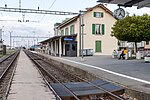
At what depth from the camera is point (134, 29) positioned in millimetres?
31344

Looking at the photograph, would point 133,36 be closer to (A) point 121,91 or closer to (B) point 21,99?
(A) point 121,91

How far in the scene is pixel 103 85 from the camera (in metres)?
12.2

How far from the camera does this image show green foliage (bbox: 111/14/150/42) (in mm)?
31516

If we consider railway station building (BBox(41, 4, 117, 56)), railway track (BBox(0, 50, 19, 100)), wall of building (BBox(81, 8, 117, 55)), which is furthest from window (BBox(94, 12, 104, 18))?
railway track (BBox(0, 50, 19, 100))

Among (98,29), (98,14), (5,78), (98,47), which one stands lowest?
(5,78)

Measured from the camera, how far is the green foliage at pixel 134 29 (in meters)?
31.5

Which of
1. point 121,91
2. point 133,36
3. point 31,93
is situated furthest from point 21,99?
point 133,36

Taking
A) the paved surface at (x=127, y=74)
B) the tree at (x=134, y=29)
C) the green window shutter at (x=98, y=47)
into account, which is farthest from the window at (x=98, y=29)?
the paved surface at (x=127, y=74)

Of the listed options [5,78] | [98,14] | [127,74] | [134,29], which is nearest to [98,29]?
[98,14]

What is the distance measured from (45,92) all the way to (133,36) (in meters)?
23.0

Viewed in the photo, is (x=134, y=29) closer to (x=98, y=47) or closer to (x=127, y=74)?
(x=98, y=47)

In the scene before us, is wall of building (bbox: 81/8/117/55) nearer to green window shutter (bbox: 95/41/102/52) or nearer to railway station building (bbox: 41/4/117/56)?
railway station building (bbox: 41/4/117/56)

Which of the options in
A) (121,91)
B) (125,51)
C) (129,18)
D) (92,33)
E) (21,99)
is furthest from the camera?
(92,33)

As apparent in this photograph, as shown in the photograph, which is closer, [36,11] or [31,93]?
[31,93]
